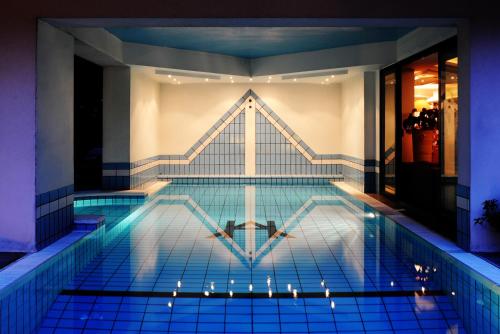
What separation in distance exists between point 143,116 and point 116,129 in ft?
3.70

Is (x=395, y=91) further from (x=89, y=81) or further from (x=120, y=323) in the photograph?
(x=120, y=323)

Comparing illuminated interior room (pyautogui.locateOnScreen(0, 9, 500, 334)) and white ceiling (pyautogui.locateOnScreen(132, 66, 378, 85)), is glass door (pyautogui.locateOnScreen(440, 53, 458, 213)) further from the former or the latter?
white ceiling (pyautogui.locateOnScreen(132, 66, 378, 85))

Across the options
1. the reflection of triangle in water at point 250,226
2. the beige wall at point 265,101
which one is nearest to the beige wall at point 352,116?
the beige wall at point 265,101

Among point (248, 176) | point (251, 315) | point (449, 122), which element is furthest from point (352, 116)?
point (251, 315)

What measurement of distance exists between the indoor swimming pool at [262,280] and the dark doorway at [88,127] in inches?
106

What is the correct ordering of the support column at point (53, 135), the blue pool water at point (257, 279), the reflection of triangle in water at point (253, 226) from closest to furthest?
the blue pool water at point (257, 279)
the support column at point (53, 135)
the reflection of triangle in water at point (253, 226)

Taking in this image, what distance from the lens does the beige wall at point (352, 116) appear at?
984 centimetres

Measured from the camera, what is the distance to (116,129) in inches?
367

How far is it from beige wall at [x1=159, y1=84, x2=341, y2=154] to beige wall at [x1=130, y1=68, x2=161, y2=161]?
0.35 m

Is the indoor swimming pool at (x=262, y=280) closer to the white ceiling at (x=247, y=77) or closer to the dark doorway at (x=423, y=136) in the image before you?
the dark doorway at (x=423, y=136)

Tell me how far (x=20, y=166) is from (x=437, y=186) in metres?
4.86

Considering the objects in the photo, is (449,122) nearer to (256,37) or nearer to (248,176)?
(256,37)

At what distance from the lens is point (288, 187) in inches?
429

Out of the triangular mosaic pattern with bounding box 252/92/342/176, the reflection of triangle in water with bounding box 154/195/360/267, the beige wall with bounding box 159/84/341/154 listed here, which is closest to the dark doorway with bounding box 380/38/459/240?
the reflection of triangle in water with bounding box 154/195/360/267
